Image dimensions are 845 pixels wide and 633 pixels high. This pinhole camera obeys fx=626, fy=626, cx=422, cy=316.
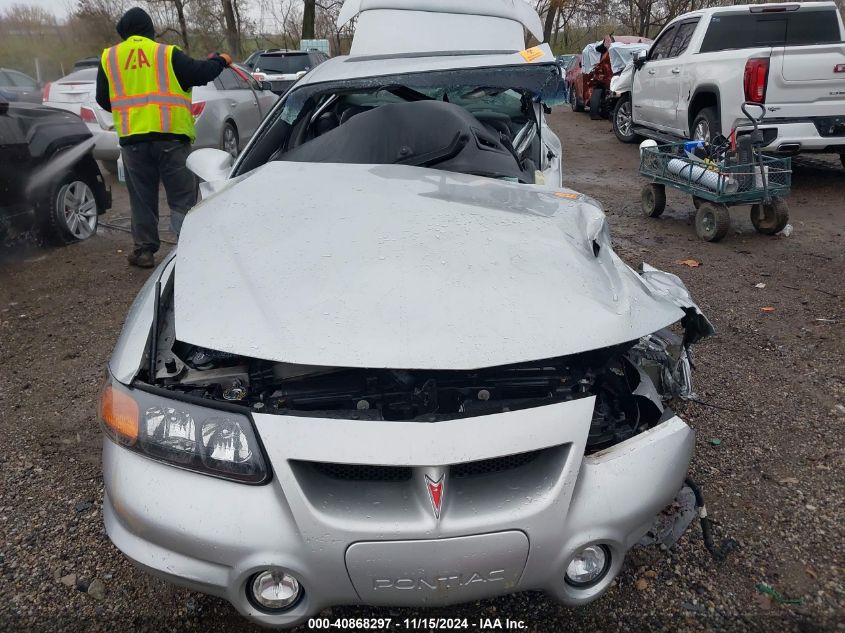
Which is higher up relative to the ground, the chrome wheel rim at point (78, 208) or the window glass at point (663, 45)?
the window glass at point (663, 45)

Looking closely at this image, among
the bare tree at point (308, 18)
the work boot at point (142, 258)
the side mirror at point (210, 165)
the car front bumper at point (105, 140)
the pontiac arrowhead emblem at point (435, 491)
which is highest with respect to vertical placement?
the bare tree at point (308, 18)

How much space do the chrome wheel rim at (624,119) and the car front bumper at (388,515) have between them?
33.3ft

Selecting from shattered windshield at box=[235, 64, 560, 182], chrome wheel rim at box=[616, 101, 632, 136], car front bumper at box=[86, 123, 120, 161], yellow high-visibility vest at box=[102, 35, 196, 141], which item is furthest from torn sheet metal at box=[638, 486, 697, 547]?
chrome wheel rim at box=[616, 101, 632, 136]

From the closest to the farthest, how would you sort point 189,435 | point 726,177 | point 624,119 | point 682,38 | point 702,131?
point 189,435, point 726,177, point 702,131, point 682,38, point 624,119

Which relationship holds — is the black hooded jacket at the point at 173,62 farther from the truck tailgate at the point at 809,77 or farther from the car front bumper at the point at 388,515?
the truck tailgate at the point at 809,77

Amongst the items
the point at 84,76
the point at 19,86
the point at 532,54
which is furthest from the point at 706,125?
the point at 19,86

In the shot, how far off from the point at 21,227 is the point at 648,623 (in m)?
5.38

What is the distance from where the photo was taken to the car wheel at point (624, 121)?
413 inches

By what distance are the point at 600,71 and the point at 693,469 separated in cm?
1278

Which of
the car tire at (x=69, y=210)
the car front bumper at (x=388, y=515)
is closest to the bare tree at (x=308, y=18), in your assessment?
the car tire at (x=69, y=210)

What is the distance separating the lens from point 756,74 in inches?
243

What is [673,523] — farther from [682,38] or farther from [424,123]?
[682,38]

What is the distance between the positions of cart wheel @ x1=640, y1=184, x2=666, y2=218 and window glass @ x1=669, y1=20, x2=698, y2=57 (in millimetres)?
2854

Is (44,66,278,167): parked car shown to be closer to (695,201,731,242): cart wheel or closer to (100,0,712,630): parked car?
(695,201,731,242): cart wheel
